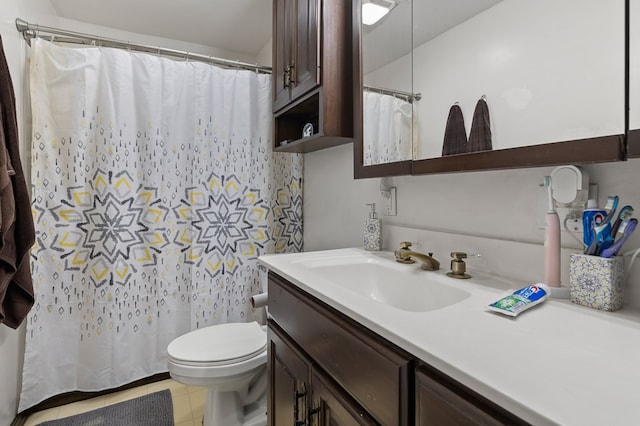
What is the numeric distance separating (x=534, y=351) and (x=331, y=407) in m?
0.50

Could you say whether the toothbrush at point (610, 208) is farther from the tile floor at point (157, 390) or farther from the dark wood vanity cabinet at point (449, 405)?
the tile floor at point (157, 390)

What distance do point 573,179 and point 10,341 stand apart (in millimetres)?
2396

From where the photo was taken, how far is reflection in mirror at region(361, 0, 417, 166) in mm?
1147

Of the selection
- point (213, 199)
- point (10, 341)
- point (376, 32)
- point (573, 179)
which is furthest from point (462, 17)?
point (10, 341)

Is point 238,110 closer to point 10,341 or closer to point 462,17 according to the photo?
point 462,17

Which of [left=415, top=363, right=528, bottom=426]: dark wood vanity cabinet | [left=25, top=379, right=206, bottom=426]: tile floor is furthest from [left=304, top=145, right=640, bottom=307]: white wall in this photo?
[left=25, top=379, right=206, bottom=426]: tile floor

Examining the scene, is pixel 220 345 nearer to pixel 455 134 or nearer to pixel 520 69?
pixel 455 134

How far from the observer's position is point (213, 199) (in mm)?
2012

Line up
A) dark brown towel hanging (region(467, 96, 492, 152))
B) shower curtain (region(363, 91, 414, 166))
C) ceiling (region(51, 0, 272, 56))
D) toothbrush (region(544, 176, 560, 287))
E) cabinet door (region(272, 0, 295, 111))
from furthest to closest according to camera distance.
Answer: ceiling (region(51, 0, 272, 56))
cabinet door (region(272, 0, 295, 111))
shower curtain (region(363, 91, 414, 166))
dark brown towel hanging (region(467, 96, 492, 152))
toothbrush (region(544, 176, 560, 287))

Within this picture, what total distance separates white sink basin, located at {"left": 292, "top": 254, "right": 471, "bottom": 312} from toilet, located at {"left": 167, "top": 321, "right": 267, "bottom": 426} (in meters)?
0.60

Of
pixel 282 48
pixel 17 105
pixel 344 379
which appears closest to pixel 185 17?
pixel 282 48

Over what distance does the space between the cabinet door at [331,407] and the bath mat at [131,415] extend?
47.8 inches

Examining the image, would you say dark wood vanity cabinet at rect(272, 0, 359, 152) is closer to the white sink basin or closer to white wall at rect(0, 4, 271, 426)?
the white sink basin

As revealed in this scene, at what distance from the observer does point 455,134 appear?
955 mm
